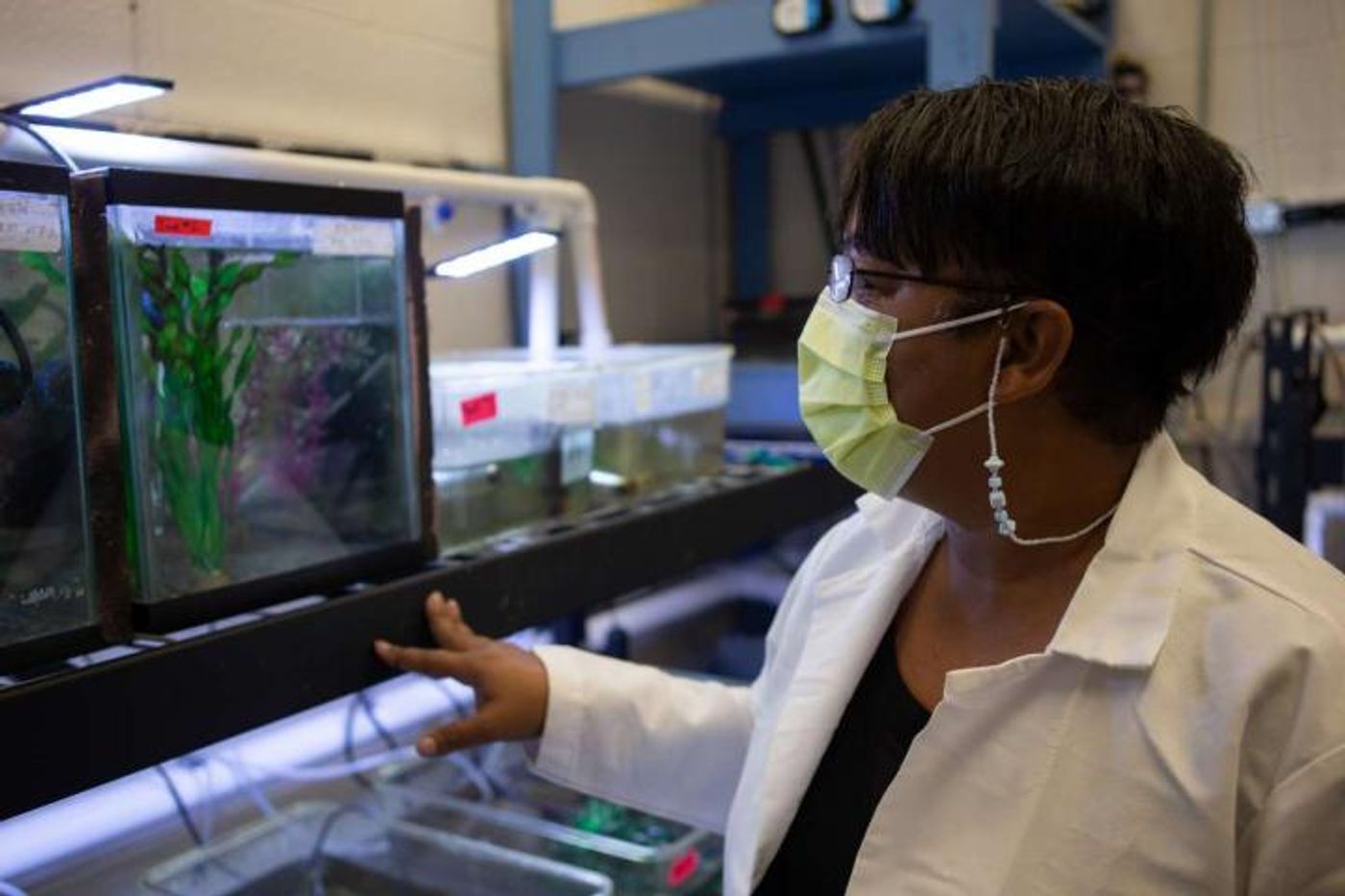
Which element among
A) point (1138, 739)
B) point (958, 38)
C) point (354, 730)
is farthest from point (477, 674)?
point (958, 38)

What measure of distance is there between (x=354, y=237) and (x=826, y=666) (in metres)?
0.54

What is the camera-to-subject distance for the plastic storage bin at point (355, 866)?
1.21 metres

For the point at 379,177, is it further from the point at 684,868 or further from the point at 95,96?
the point at 684,868

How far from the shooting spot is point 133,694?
76cm

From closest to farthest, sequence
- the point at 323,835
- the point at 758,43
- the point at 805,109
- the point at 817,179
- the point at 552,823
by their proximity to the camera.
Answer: the point at 323,835, the point at 552,823, the point at 758,43, the point at 805,109, the point at 817,179

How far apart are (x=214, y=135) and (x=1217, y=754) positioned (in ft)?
4.03

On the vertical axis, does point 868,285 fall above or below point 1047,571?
above

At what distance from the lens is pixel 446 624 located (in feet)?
3.29

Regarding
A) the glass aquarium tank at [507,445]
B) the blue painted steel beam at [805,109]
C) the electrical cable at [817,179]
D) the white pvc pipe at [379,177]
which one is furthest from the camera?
the electrical cable at [817,179]

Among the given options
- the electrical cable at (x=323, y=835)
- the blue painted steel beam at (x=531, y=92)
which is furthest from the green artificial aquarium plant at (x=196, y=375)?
the blue painted steel beam at (x=531, y=92)

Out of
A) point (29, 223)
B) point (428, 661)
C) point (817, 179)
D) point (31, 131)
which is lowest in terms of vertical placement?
point (428, 661)

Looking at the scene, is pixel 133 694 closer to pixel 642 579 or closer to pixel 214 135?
pixel 642 579

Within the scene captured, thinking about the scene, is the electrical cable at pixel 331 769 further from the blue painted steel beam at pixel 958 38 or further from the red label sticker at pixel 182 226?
the blue painted steel beam at pixel 958 38

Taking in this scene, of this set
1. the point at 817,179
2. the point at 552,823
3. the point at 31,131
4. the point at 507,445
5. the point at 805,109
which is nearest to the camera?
the point at 31,131
